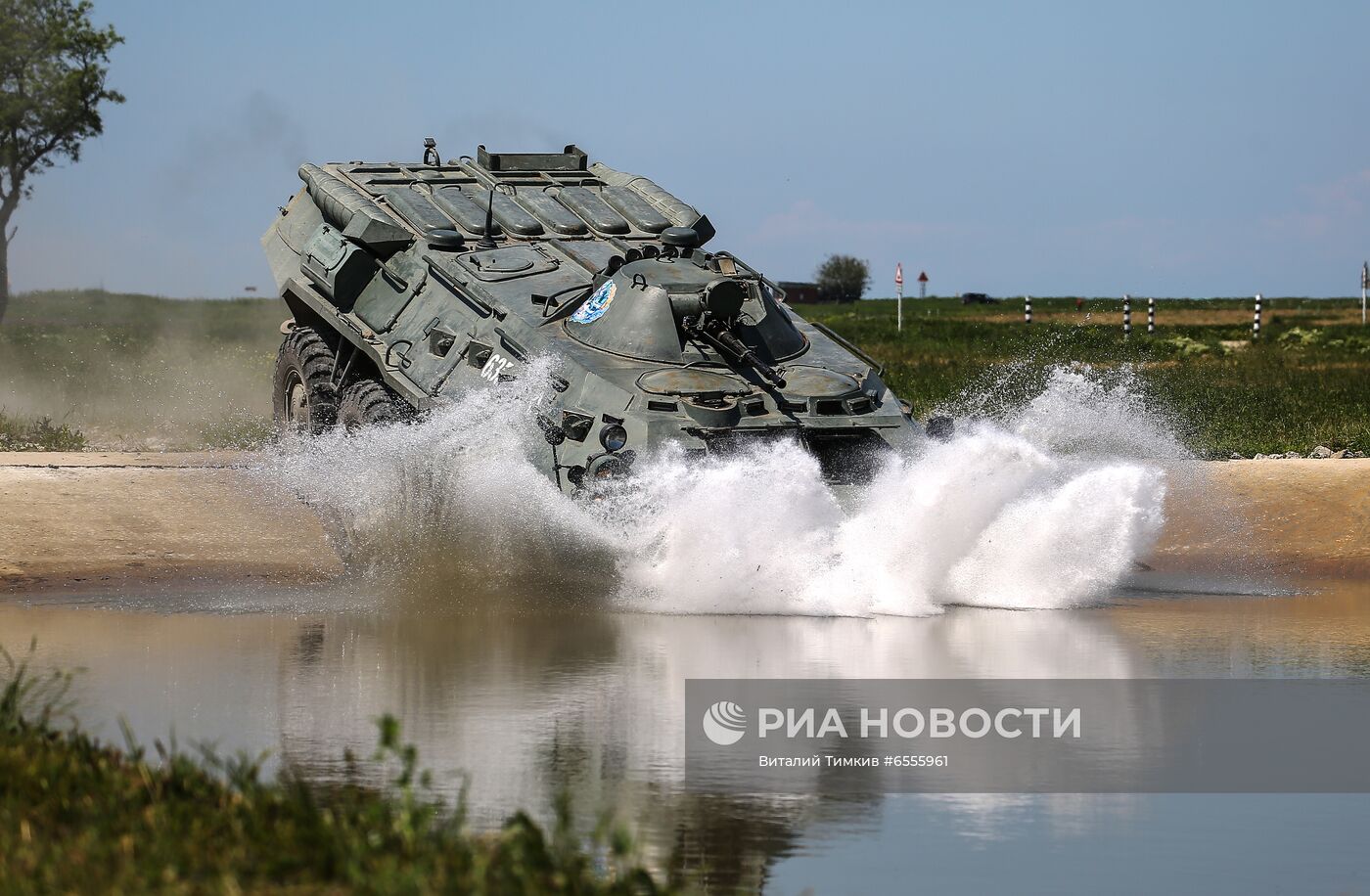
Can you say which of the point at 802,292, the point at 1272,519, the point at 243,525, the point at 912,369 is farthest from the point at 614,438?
the point at 802,292

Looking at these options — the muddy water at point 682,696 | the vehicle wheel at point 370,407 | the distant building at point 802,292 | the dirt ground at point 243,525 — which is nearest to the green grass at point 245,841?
the muddy water at point 682,696

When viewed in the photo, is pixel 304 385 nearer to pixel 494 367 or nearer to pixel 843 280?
pixel 494 367

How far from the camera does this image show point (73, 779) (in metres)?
8.11

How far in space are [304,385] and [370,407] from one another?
2.19 meters

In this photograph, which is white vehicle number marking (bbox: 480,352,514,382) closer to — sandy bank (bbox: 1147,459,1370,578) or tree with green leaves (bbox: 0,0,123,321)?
sandy bank (bbox: 1147,459,1370,578)

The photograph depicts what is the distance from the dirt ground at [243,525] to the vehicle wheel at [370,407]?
3.71ft

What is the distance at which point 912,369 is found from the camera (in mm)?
35094

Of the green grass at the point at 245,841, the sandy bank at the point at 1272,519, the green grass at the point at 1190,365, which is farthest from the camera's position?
the green grass at the point at 1190,365

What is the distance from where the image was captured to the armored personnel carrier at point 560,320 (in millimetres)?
17016

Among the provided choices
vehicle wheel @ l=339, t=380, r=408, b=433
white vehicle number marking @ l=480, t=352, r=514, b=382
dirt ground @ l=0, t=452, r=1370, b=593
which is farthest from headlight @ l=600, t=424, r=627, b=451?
vehicle wheel @ l=339, t=380, r=408, b=433

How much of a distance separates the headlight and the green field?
725cm

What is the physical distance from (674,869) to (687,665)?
488 centimetres

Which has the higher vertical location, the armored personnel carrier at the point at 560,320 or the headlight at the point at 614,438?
the armored personnel carrier at the point at 560,320

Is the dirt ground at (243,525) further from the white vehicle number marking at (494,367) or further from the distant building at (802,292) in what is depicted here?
the distant building at (802,292)
